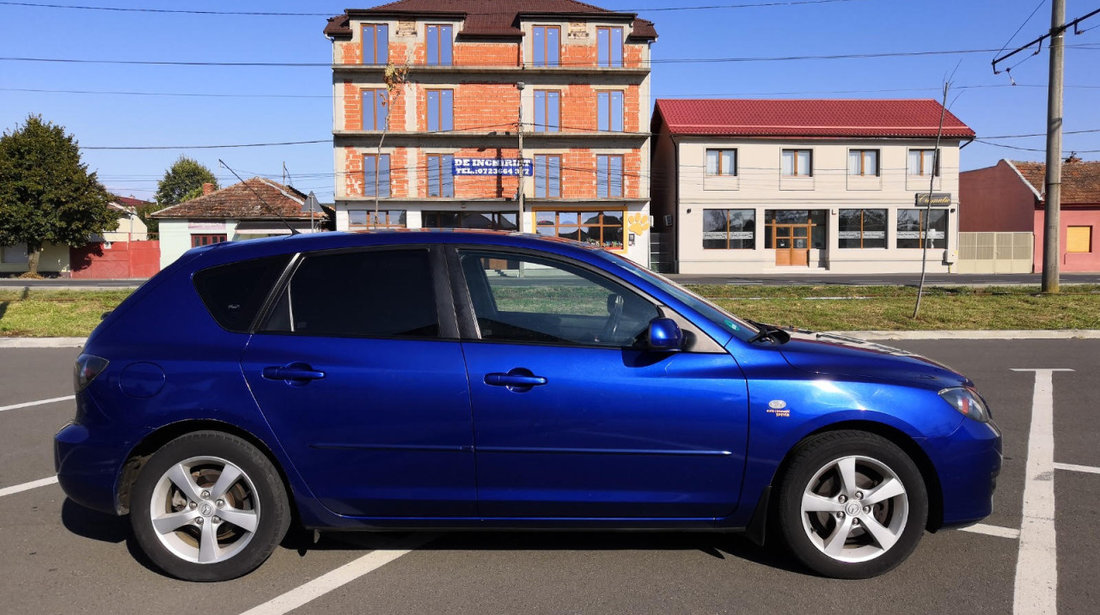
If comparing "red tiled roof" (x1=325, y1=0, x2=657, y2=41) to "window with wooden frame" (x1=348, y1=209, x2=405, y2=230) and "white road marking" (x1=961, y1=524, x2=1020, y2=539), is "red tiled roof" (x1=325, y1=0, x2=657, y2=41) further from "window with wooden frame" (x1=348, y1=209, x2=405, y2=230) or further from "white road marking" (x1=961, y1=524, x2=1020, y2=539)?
"white road marking" (x1=961, y1=524, x2=1020, y2=539)

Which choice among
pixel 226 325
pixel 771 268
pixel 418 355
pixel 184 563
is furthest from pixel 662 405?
pixel 771 268

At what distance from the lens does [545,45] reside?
41219 mm

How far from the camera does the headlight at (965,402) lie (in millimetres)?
3807

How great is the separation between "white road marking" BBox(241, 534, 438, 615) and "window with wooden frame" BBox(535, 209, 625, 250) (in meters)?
37.9

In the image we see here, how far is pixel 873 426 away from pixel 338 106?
1577 inches

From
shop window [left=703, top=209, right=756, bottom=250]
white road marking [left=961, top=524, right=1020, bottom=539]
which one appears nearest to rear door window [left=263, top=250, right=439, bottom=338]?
white road marking [left=961, top=524, right=1020, bottom=539]

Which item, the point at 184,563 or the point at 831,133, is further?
the point at 831,133

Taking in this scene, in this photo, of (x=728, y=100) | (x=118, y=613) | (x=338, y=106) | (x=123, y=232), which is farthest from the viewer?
(x=123, y=232)

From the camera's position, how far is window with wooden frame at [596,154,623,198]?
41.8m

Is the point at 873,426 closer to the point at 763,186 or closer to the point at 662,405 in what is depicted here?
the point at 662,405

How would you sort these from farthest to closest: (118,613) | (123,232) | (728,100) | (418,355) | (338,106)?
(123,232) < (728,100) < (338,106) < (418,355) < (118,613)

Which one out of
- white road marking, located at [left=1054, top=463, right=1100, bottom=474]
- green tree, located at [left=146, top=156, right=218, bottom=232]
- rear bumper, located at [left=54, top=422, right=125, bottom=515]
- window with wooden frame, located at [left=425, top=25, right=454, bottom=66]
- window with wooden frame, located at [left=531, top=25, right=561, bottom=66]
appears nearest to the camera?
rear bumper, located at [left=54, top=422, right=125, bottom=515]

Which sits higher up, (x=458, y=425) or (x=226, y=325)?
(x=226, y=325)

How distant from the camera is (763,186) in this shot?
41.3m
